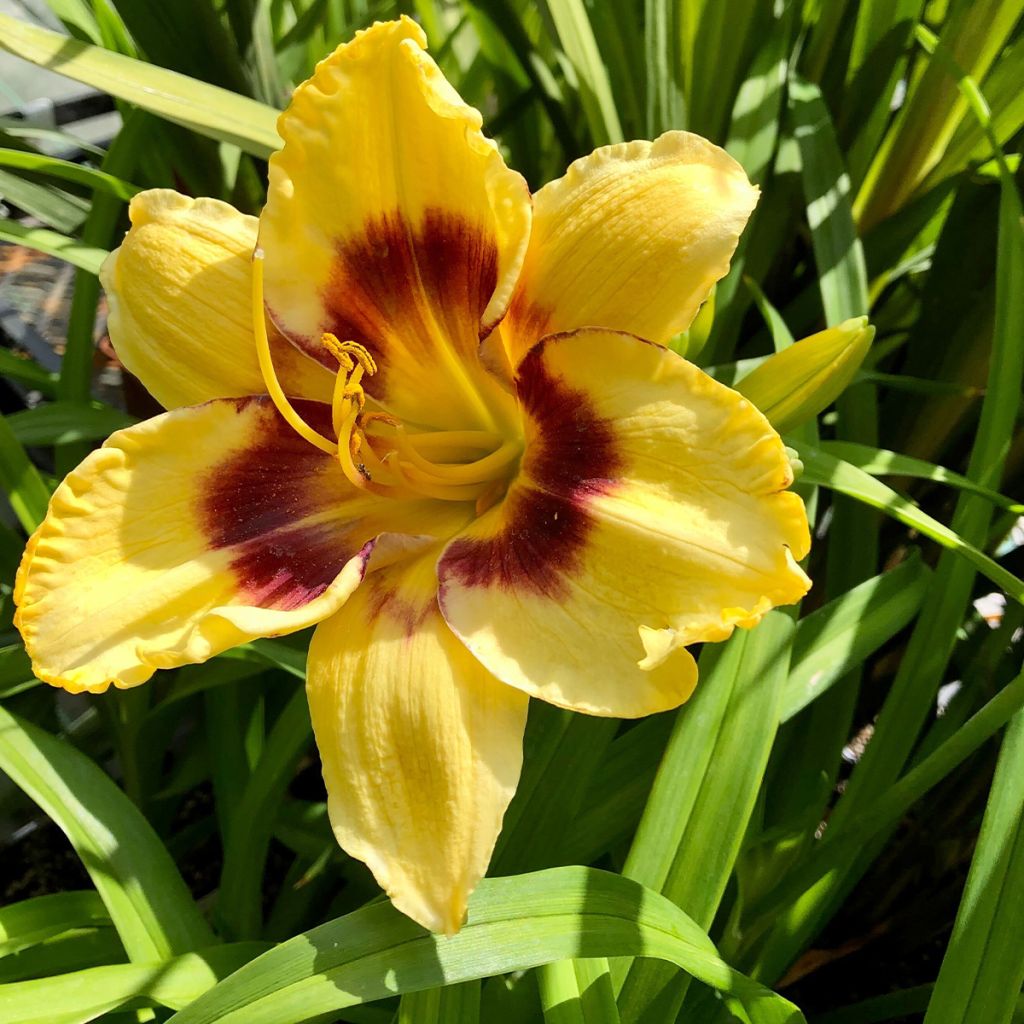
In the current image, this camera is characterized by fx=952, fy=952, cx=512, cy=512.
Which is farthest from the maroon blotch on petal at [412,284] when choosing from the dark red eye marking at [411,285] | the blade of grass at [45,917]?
the blade of grass at [45,917]

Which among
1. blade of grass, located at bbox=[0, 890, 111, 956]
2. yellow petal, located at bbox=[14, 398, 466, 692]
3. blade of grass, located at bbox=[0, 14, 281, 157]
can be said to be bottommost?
blade of grass, located at bbox=[0, 890, 111, 956]

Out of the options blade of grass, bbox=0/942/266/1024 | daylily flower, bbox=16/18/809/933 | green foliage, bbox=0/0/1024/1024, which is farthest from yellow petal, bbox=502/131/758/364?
blade of grass, bbox=0/942/266/1024

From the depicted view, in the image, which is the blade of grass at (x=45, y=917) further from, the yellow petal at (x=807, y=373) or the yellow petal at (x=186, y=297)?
the yellow petal at (x=807, y=373)

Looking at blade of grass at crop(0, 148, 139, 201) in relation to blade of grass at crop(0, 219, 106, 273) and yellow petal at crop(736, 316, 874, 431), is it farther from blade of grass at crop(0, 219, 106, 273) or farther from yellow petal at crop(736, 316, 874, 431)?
yellow petal at crop(736, 316, 874, 431)

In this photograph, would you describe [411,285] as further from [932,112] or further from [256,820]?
[932,112]

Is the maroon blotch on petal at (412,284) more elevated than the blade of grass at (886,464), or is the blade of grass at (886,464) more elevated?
the maroon blotch on petal at (412,284)

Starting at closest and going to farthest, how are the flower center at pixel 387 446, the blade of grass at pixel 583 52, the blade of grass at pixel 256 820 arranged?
the flower center at pixel 387 446, the blade of grass at pixel 256 820, the blade of grass at pixel 583 52
